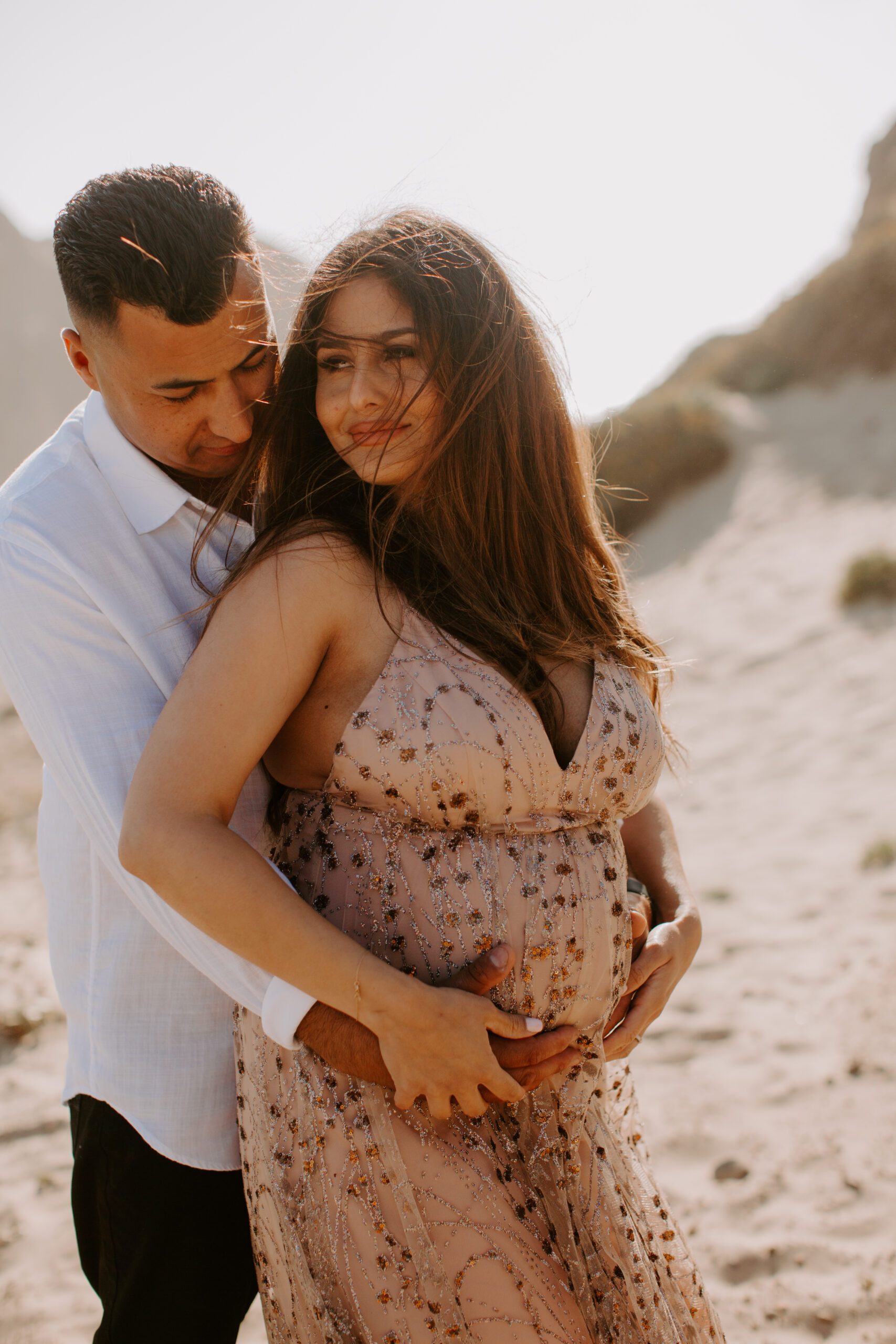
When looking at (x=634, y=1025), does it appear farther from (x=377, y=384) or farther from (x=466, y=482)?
(x=377, y=384)

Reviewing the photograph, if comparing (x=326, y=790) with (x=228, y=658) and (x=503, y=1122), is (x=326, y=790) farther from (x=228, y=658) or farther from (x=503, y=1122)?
(x=503, y=1122)

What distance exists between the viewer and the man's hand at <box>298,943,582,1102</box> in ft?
4.44

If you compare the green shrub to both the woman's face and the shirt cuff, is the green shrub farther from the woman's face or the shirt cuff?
the shirt cuff

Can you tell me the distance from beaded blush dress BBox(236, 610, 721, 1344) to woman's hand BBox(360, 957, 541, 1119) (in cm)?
10

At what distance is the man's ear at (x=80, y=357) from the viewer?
1.90 meters

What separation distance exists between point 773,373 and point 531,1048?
1633 centimetres

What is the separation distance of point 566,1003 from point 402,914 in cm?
31

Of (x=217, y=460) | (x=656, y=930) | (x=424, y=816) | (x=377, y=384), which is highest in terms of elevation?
(x=377, y=384)

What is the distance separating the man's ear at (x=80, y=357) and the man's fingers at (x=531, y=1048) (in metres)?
1.47

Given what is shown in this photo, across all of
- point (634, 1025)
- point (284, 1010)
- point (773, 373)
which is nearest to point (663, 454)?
point (773, 373)

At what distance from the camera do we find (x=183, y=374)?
177 cm

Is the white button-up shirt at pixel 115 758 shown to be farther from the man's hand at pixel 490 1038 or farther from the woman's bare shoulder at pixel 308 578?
the woman's bare shoulder at pixel 308 578

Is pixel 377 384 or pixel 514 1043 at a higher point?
pixel 377 384

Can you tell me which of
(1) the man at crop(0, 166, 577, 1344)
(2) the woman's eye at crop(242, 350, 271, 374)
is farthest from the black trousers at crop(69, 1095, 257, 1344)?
(2) the woman's eye at crop(242, 350, 271, 374)
